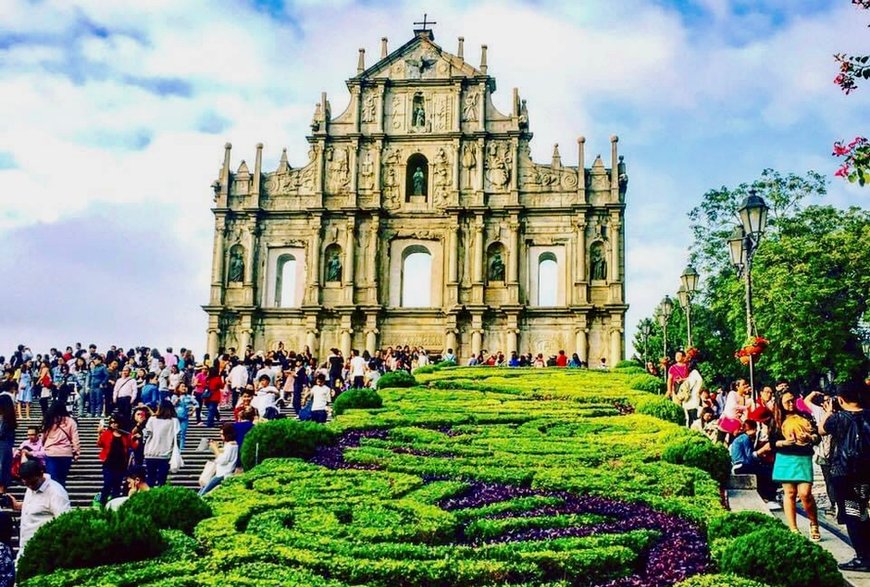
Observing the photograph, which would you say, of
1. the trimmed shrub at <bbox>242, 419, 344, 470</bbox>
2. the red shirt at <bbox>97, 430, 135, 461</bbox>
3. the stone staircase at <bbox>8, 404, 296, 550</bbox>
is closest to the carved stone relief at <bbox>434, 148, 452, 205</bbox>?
the stone staircase at <bbox>8, 404, 296, 550</bbox>

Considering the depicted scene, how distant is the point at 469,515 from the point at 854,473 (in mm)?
3949

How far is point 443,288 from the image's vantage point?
40906 mm

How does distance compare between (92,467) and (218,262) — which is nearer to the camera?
(92,467)

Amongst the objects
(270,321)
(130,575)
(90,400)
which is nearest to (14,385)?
(90,400)

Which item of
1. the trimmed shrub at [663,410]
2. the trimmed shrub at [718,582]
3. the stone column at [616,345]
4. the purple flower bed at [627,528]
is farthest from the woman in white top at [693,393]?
the stone column at [616,345]

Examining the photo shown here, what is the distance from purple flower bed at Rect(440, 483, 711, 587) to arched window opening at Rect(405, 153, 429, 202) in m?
31.9

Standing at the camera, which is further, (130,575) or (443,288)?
(443,288)

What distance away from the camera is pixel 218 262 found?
137ft

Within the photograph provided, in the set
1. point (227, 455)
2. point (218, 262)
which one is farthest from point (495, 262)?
point (227, 455)

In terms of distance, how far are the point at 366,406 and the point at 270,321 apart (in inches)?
896

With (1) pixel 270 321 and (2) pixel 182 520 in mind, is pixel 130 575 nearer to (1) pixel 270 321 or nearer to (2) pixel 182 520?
(2) pixel 182 520

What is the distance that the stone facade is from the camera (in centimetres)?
4000

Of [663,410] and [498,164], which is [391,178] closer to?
[498,164]

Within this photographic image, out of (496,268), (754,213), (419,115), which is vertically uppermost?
(419,115)
